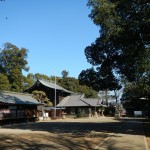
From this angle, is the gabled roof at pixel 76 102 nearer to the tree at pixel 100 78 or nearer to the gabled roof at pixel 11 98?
the gabled roof at pixel 11 98

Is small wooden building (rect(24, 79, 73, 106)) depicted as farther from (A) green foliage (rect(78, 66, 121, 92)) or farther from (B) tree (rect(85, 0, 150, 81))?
(B) tree (rect(85, 0, 150, 81))

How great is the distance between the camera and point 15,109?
42469mm

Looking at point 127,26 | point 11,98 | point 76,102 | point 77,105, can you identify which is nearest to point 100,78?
point 127,26

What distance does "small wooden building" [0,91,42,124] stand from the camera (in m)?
39.7

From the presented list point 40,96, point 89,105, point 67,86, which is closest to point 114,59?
point 40,96

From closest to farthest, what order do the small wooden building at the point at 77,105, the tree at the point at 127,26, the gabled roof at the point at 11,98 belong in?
the tree at the point at 127,26 < the gabled roof at the point at 11,98 < the small wooden building at the point at 77,105

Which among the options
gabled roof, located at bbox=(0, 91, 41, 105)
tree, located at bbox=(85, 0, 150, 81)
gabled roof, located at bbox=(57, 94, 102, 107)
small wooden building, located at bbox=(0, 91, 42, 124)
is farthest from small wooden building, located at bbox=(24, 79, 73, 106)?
tree, located at bbox=(85, 0, 150, 81)

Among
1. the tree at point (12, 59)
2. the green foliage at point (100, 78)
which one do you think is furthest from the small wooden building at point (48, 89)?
the green foliage at point (100, 78)

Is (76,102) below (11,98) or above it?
above

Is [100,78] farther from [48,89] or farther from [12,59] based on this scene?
[12,59]

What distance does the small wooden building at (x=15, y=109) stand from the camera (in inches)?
1564

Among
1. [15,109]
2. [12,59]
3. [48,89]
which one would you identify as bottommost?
[15,109]

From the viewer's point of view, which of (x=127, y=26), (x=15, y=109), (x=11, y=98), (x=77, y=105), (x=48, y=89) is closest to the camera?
(x=127, y=26)

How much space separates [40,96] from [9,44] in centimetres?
2565
